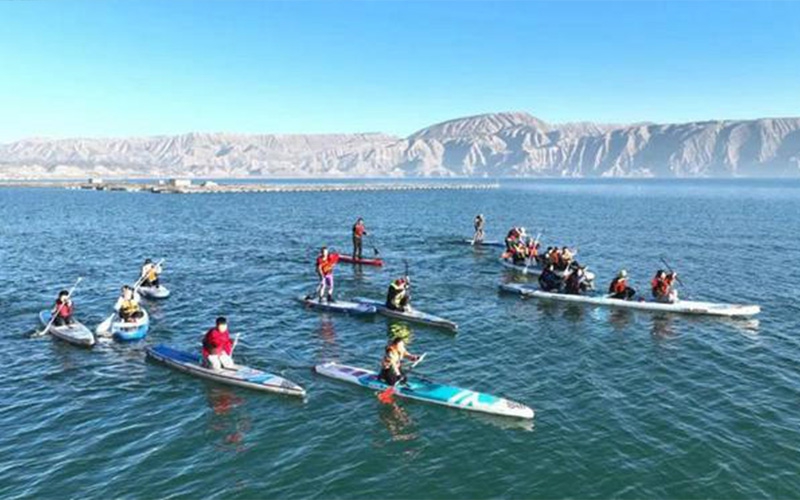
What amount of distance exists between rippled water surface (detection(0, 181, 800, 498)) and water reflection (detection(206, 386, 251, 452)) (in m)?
0.08

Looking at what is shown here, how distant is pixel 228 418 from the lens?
18.6 meters

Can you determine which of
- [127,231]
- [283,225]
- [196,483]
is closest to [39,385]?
[196,483]

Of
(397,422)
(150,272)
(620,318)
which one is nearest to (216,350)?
(397,422)

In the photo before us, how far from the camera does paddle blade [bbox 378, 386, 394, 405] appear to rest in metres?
19.9

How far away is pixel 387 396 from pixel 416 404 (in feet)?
3.52

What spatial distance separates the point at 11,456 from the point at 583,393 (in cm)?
1815

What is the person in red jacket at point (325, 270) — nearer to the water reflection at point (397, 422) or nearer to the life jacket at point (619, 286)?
the water reflection at point (397, 422)

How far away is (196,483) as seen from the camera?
14.9m

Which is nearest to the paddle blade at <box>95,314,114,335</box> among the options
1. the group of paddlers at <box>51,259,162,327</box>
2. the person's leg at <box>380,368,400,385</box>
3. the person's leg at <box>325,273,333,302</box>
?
the group of paddlers at <box>51,259,162,327</box>

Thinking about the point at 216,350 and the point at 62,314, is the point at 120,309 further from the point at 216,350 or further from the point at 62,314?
the point at 216,350

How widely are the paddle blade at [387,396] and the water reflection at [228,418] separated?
14.8 ft

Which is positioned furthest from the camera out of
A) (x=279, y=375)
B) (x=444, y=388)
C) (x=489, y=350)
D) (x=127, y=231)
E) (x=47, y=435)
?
(x=127, y=231)

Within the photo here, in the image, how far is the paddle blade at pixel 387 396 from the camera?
19.9 m

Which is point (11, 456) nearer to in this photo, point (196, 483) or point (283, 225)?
point (196, 483)
